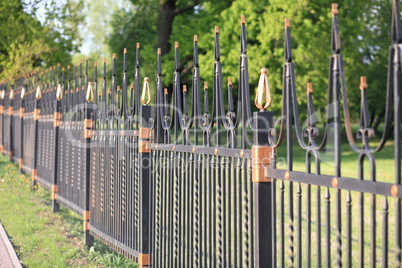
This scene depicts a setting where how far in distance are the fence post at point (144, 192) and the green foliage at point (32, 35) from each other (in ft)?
54.5

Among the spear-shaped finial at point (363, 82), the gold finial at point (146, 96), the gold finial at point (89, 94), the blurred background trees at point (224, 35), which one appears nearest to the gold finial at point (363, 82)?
the spear-shaped finial at point (363, 82)

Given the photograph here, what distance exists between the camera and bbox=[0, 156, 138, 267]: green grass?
279 inches

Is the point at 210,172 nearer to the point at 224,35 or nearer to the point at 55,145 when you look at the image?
the point at 55,145

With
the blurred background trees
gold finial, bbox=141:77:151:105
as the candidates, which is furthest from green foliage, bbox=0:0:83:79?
gold finial, bbox=141:77:151:105

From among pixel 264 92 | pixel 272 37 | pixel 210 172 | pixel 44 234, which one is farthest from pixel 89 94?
pixel 272 37

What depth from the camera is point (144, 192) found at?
5.84m

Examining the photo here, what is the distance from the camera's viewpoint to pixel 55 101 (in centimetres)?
1016

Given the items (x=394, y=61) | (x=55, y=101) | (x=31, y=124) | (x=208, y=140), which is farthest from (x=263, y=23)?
(x=394, y=61)

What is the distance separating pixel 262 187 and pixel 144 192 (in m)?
2.42

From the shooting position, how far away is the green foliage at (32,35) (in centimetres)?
2273

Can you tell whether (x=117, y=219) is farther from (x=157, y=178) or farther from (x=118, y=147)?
(x=157, y=178)

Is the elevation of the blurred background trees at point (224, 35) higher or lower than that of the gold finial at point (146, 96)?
higher

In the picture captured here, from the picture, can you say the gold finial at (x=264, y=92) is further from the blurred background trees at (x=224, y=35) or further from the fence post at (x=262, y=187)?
the blurred background trees at (x=224, y=35)

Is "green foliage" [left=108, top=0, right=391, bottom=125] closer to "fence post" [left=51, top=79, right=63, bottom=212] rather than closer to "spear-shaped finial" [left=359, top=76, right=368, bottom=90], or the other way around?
"fence post" [left=51, top=79, right=63, bottom=212]
